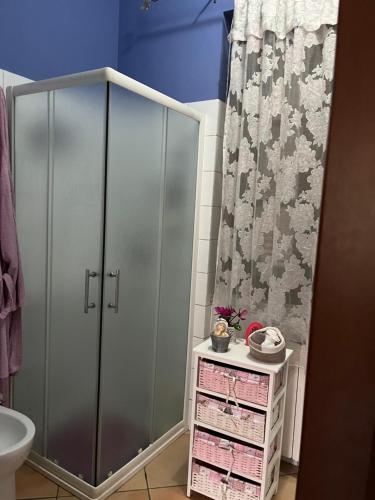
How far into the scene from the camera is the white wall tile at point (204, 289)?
95.3 inches

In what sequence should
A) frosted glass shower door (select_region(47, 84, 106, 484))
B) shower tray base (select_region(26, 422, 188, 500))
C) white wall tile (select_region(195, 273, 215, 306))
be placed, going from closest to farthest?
frosted glass shower door (select_region(47, 84, 106, 484)) → shower tray base (select_region(26, 422, 188, 500)) → white wall tile (select_region(195, 273, 215, 306))

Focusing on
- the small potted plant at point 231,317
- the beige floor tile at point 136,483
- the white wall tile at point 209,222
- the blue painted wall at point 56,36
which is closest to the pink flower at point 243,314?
the small potted plant at point 231,317

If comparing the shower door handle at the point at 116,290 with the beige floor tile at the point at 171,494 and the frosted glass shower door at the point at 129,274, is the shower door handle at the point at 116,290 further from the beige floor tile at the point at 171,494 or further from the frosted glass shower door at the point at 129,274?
the beige floor tile at the point at 171,494

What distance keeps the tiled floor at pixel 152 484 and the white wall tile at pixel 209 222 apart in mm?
1310

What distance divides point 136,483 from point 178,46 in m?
2.46

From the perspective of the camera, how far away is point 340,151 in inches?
13.7

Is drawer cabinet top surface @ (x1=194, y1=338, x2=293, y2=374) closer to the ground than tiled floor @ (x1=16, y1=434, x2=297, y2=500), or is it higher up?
higher up

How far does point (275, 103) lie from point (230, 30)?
56cm

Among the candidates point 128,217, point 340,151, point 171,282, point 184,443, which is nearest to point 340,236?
point 340,151

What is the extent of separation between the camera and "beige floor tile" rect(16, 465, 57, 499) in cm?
194

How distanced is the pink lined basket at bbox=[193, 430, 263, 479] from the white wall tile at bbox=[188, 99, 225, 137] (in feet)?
5.48

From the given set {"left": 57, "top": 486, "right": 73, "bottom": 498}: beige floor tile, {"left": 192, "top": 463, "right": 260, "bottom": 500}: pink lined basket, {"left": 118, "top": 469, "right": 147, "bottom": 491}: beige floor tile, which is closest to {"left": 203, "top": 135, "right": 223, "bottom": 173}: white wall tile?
{"left": 192, "top": 463, "right": 260, "bottom": 500}: pink lined basket

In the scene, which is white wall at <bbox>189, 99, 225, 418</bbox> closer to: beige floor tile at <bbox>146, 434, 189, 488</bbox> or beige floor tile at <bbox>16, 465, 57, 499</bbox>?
beige floor tile at <bbox>146, 434, 189, 488</bbox>

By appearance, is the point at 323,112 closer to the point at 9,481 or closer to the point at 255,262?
the point at 255,262
